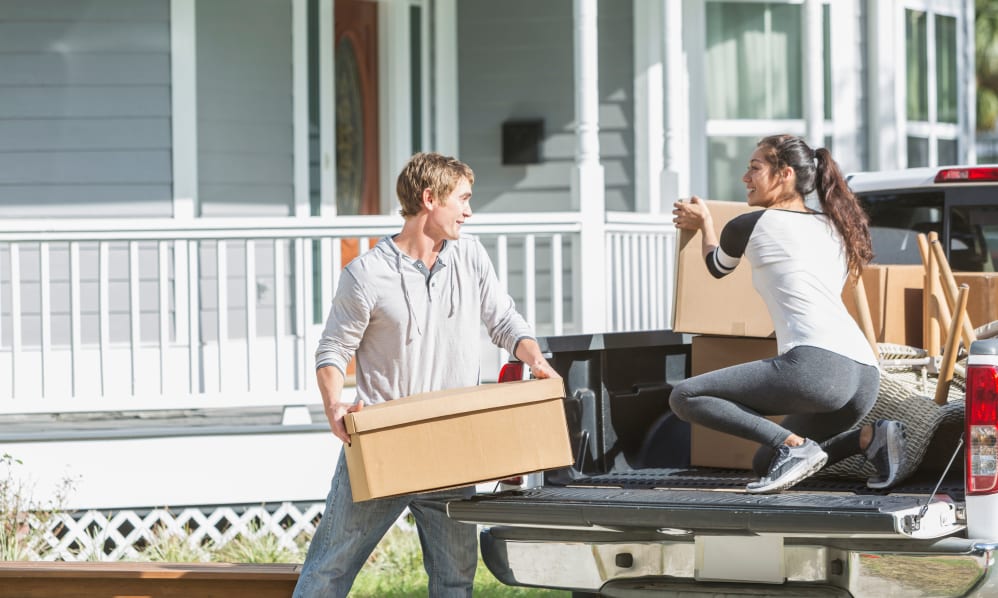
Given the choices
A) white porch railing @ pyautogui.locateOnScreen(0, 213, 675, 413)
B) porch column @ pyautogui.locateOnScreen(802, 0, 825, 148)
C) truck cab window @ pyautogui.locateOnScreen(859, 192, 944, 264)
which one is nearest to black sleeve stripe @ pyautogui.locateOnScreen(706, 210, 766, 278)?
truck cab window @ pyautogui.locateOnScreen(859, 192, 944, 264)

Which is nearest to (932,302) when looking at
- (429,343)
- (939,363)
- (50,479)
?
(939,363)

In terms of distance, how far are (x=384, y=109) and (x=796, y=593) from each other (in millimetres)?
7309

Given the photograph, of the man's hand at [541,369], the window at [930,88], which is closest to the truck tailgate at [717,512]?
the man's hand at [541,369]

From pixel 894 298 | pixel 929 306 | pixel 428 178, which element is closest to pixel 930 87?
pixel 894 298

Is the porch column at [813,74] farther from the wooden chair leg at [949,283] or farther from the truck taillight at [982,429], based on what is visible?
the truck taillight at [982,429]

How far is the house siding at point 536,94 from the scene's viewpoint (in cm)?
1090

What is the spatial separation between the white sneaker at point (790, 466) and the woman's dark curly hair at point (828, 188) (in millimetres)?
694

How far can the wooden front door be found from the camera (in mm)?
10352

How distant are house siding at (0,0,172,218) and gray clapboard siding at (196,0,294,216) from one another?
0.30 meters

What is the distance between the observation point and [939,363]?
4.97 metres

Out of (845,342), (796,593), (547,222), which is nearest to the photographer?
(796,593)

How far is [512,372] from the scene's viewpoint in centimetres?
445

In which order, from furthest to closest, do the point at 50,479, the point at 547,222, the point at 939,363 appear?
the point at 547,222 < the point at 50,479 < the point at 939,363

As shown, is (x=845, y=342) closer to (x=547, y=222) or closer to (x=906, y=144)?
(x=547, y=222)
